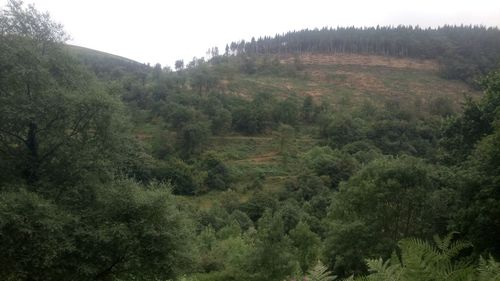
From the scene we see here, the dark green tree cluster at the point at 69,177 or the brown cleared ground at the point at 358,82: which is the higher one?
the dark green tree cluster at the point at 69,177

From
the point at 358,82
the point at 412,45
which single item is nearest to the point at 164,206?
the point at 358,82

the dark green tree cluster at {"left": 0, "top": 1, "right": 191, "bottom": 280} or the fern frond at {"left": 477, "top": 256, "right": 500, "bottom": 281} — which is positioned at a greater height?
the fern frond at {"left": 477, "top": 256, "right": 500, "bottom": 281}

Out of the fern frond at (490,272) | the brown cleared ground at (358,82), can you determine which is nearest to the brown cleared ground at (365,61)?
the brown cleared ground at (358,82)

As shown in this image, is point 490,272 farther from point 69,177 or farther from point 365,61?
point 365,61

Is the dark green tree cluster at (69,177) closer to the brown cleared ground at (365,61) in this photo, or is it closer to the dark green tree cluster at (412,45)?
the dark green tree cluster at (412,45)

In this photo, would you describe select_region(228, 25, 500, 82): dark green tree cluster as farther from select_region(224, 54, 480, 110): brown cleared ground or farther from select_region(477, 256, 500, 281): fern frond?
select_region(477, 256, 500, 281): fern frond

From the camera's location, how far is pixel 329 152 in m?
72.2

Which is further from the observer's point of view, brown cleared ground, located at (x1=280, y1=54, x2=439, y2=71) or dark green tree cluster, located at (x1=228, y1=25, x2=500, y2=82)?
brown cleared ground, located at (x1=280, y1=54, x2=439, y2=71)

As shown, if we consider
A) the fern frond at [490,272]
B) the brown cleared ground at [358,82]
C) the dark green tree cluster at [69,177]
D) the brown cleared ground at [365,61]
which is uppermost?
the fern frond at [490,272]

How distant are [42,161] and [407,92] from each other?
121m

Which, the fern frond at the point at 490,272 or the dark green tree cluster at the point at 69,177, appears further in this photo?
the dark green tree cluster at the point at 69,177

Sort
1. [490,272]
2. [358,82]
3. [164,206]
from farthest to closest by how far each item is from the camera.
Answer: [358,82]
[164,206]
[490,272]

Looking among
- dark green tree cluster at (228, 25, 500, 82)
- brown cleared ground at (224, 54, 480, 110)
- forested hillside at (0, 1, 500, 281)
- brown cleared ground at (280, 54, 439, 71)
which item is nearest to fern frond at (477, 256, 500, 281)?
forested hillside at (0, 1, 500, 281)

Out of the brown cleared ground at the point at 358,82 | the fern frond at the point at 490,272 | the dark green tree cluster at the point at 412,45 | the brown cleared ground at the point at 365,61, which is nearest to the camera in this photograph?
the fern frond at the point at 490,272
